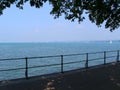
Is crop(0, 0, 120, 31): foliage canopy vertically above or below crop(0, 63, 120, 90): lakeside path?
above

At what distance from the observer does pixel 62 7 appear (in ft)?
45.1

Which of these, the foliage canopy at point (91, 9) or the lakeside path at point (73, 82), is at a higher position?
the foliage canopy at point (91, 9)

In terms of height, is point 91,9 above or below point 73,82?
above

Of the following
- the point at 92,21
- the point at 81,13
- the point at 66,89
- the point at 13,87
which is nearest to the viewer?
the point at 13,87

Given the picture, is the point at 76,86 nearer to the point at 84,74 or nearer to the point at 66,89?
the point at 66,89

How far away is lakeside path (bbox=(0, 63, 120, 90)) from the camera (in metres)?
11.6

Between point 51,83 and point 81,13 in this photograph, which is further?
point 81,13

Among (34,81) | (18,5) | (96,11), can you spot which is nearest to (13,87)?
(34,81)

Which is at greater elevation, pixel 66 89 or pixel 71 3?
pixel 71 3

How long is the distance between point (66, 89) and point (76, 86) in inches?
24.8

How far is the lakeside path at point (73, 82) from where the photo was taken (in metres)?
11.6

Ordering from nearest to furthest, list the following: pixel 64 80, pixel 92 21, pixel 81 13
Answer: pixel 64 80
pixel 81 13
pixel 92 21

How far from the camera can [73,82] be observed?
13.0 m

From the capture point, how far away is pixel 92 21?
15445 millimetres
